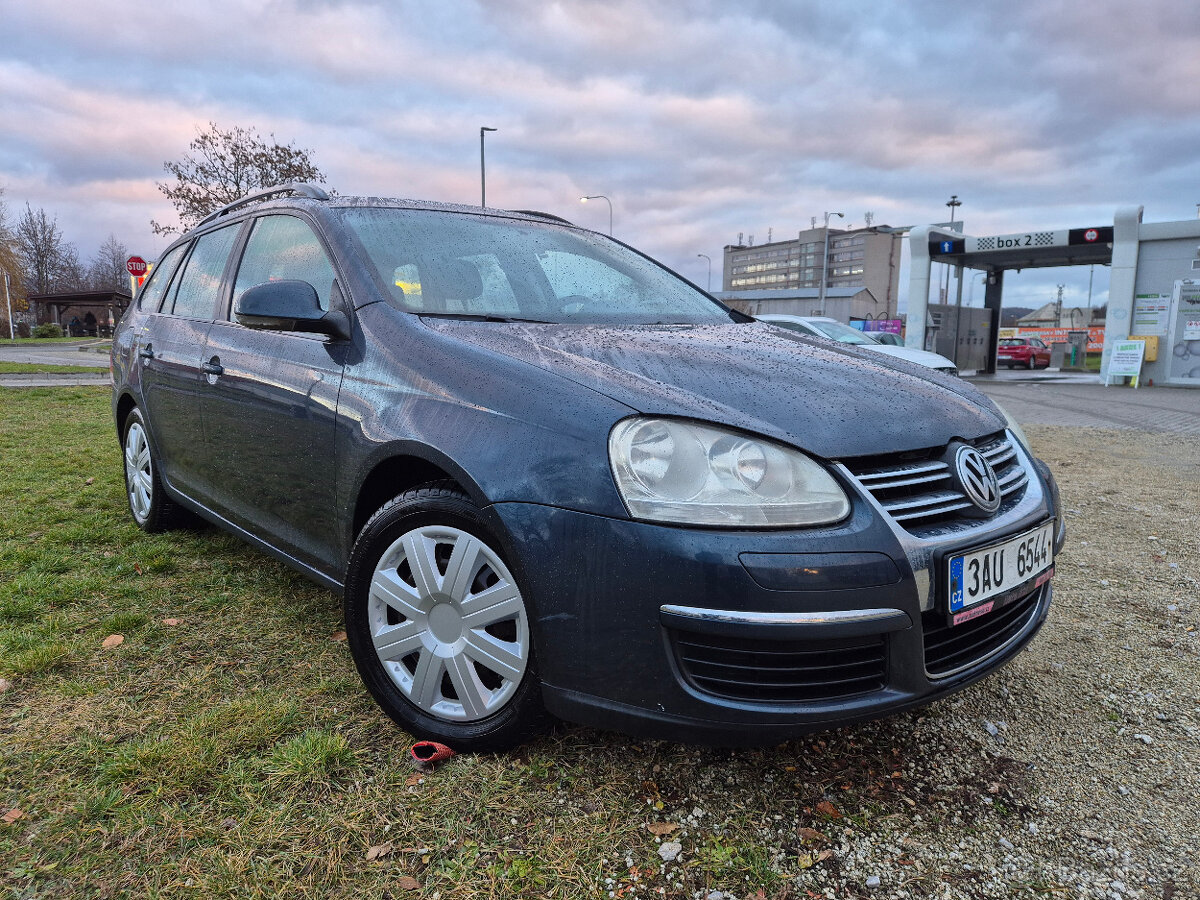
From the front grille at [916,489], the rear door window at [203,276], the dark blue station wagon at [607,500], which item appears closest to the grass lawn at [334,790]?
the dark blue station wagon at [607,500]

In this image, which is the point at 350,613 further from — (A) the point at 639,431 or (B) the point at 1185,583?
(B) the point at 1185,583

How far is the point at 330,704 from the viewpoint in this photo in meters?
2.28

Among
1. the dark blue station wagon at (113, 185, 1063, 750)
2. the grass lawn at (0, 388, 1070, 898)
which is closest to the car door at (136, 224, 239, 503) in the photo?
the dark blue station wagon at (113, 185, 1063, 750)

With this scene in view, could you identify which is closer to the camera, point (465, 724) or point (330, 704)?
point (465, 724)

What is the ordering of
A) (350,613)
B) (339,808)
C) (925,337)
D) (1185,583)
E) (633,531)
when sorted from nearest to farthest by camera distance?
(633,531) < (339,808) < (350,613) < (1185,583) < (925,337)

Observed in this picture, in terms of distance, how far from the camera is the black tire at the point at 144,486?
381 cm

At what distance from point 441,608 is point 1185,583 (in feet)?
11.5

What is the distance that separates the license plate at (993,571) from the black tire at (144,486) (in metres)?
3.55

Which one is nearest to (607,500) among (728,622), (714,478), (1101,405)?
(714,478)

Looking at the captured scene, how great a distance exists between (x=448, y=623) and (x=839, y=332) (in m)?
10.1

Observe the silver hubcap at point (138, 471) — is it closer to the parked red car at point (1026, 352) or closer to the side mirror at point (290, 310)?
the side mirror at point (290, 310)

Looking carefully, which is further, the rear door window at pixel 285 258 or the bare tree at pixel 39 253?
the bare tree at pixel 39 253

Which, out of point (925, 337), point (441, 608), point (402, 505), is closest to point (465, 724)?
point (441, 608)

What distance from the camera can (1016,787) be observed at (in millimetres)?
2002
